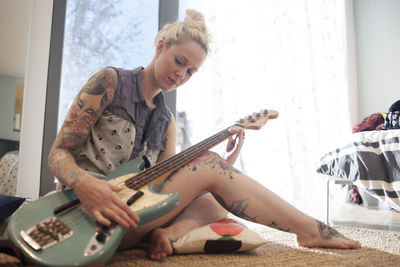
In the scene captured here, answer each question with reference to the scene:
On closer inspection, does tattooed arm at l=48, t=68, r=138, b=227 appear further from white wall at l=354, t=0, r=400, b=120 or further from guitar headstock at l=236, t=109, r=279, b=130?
white wall at l=354, t=0, r=400, b=120

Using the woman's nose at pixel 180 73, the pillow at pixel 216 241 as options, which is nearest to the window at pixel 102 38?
the woman's nose at pixel 180 73

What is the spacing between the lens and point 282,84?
265 centimetres

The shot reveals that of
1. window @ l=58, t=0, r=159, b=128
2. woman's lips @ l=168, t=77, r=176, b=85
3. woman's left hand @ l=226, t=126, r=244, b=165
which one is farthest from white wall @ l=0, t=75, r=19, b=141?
woman's left hand @ l=226, t=126, r=244, b=165

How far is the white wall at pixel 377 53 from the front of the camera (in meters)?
2.86

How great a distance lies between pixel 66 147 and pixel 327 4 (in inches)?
110

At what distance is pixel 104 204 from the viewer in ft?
2.32

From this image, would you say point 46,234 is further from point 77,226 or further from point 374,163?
point 374,163

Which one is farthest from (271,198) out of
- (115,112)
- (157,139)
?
(115,112)

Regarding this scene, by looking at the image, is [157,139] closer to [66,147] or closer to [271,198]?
[66,147]

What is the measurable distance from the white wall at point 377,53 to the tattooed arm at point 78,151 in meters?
2.65

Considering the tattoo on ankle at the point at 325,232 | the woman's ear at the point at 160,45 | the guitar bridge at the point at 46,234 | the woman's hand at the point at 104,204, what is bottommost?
the tattoo on ankle at the point at 325,232

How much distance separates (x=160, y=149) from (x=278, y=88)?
1686 mm

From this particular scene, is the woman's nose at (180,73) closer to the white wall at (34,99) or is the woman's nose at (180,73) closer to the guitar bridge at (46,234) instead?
the guitar bridge at (46,234)

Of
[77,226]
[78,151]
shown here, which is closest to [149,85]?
[78,151]
